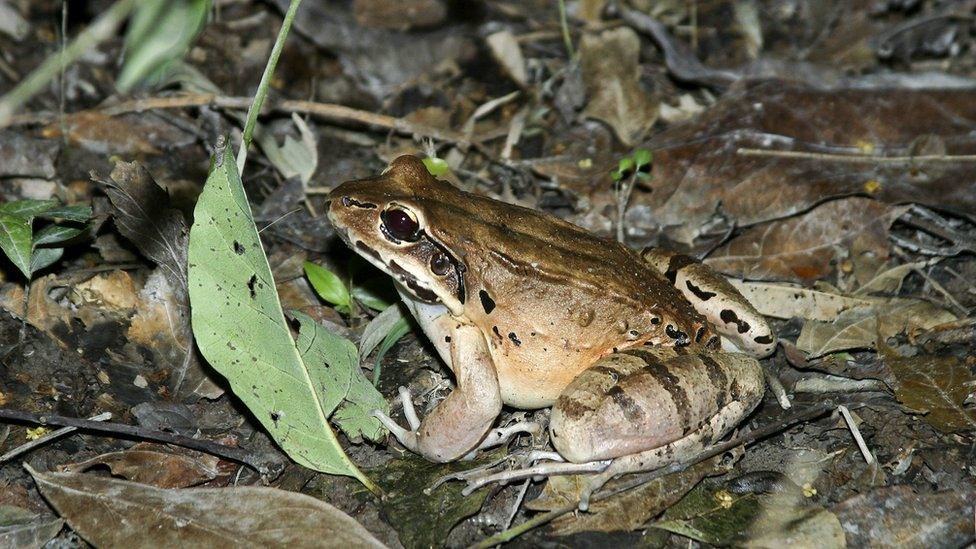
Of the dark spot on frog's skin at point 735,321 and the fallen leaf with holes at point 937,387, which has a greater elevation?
the dark spot on frog's skin at point 735,321

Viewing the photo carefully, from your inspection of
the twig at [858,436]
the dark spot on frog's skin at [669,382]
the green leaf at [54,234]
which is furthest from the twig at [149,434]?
the twig at [858,436]

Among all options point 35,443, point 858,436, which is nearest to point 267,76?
point 35,443

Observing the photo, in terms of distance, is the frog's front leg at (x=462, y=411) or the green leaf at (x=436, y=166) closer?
the frog's front leg at (x=462, y=411)

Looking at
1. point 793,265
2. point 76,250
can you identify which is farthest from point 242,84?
point 793,265

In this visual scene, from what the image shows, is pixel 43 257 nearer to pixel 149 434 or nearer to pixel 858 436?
pixel 149 434

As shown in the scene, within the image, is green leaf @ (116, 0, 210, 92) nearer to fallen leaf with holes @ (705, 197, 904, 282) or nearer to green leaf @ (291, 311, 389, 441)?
green leaf @ (291, 311, 389, 441)

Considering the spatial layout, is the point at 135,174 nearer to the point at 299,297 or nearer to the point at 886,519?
the point at 299,297

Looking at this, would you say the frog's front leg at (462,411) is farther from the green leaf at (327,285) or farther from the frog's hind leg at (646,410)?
the green leaf at (327,285)
